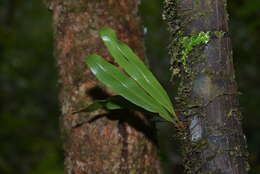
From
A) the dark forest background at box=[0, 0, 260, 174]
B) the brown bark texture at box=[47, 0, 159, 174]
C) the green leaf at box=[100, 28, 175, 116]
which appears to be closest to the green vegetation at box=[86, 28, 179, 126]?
the green leaf at box=[100, 28, 175, 116]

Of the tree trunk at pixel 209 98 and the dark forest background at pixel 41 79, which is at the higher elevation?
the dark forest background at pixel 41 79

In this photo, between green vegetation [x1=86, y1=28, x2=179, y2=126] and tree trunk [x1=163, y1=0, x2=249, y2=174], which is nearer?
tree trunk [x1=163, y1=0, x2=249, y2=174]

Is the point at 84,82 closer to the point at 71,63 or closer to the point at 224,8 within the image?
the point at 71,63

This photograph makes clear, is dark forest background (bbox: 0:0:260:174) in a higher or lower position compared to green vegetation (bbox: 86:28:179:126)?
higher

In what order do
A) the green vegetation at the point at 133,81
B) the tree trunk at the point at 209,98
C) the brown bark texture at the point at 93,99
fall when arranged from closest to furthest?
the tree trunk at the point at 209,98, the green vegetation at the point at 133,81, the brown bark texture at the point at 93,99

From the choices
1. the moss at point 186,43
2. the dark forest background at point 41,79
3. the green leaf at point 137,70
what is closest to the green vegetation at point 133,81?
the green leaf at point 137,70

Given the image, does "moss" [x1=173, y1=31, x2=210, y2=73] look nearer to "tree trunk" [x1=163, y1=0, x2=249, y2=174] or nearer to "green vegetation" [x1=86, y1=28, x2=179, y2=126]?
"tree trunk" [x1=163, y1=0, x2=249, y2=174]

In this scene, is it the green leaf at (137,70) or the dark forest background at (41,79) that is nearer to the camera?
the green leaf at (137,70)

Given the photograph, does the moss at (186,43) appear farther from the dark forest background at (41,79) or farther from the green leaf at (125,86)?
the dark forest background at (41,79)
